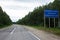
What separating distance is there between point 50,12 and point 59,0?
782 centimetres

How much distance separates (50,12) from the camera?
54219 millimetres

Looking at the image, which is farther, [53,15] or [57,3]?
[57,3]

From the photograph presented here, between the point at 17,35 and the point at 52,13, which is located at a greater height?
the point at 52,13

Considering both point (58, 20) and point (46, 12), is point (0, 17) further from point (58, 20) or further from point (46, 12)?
point (46, 12)

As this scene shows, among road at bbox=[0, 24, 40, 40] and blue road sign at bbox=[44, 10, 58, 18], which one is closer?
road at bbox=[0, 24, 40, 40]

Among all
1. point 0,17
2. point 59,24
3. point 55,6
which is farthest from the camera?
point 0,17

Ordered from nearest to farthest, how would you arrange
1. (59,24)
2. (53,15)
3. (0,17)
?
(53,15) → (59,24) → (0,17)

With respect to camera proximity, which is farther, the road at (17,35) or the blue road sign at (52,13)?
the blue road sign at (52,13)

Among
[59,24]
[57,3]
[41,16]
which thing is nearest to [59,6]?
[57,3]

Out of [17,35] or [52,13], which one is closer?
[17,35]

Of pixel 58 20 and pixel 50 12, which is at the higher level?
pixel 50 12

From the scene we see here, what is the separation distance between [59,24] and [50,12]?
18.1 metres

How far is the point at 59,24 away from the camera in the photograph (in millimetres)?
71438

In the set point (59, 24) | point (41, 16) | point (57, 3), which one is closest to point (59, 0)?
point (57, 3)
